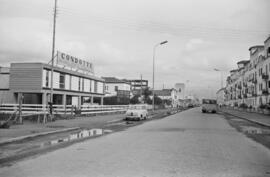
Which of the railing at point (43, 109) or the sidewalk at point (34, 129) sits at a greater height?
the railing at point (43, 109)

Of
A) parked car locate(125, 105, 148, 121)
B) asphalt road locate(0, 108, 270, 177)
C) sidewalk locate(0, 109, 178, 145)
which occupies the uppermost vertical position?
parked car locate(125, 105, 148, 121)

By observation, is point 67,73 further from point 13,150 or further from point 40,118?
point 13,150

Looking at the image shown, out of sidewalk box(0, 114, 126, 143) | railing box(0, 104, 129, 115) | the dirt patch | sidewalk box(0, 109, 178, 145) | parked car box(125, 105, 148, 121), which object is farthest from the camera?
parked car box(125, 105, 148, 121)

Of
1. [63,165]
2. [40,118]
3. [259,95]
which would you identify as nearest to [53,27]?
[40,118]

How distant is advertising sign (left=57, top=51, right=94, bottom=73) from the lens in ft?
121

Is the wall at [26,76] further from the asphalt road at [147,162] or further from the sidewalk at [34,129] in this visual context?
the asphalt road at [147,162]

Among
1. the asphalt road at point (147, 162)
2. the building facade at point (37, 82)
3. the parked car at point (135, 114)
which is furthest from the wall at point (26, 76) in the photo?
the asphalt road at point (147, 162)

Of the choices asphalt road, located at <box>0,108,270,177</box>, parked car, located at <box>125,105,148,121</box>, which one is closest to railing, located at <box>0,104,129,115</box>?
parked car, located at <box>125,105,148,121</box>

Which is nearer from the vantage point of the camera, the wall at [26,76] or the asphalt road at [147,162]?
the asphalt road at [147,162]

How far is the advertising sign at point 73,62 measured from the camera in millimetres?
36969

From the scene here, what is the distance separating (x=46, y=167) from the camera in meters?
7.32

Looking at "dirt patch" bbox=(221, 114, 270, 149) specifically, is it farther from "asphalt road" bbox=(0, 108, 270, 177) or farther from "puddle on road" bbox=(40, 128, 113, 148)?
"puddle on road" bbox=(40, 128, 113, 148)

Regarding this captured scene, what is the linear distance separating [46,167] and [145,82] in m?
174

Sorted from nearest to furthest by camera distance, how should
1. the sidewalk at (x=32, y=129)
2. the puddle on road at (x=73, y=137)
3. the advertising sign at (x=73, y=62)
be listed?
the puddle on road at (x=73, y=137)
the sidewalk at (x=32, y=129)
the advertising sign at (x=73, y=62)
